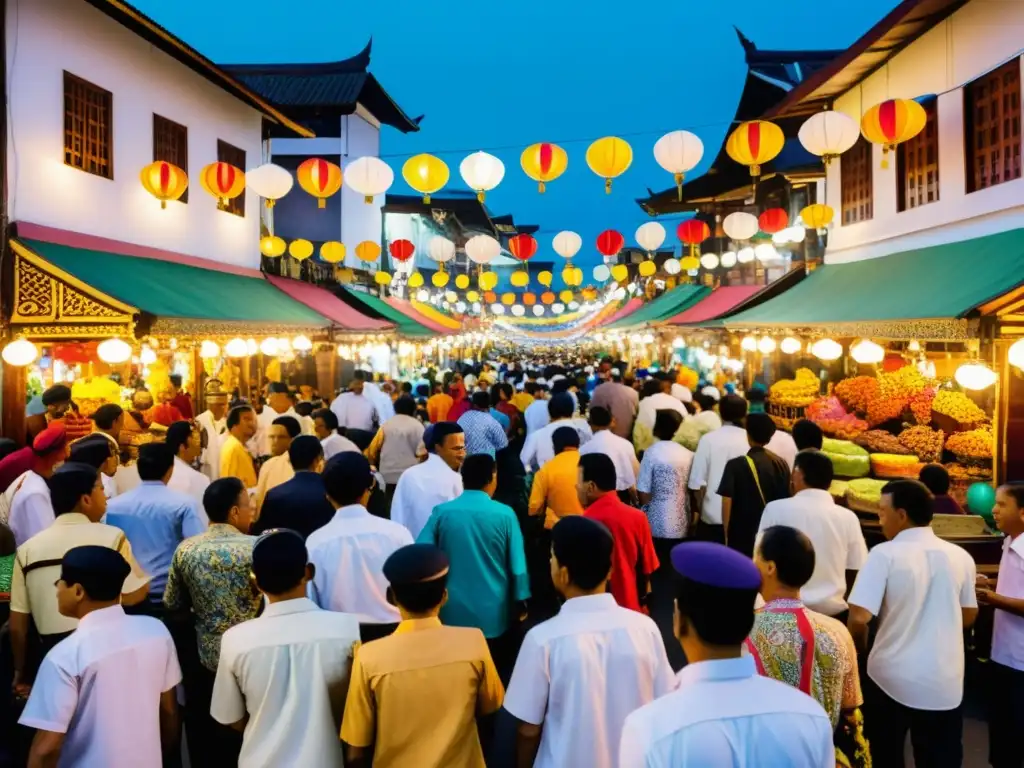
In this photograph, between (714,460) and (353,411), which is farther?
(353,411)

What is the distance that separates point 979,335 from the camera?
307 inches

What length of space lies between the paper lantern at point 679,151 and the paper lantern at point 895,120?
6.89 ft

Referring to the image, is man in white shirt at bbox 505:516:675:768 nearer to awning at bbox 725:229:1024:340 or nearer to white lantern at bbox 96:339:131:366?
awning at bbox 725:229:1024:340

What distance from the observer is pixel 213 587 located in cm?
395

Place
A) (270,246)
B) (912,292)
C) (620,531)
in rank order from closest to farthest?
(620,531) < (912,292) < (270,246)

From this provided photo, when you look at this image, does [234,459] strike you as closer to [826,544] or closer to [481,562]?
[481,562]

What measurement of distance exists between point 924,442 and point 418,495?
616 centimetres

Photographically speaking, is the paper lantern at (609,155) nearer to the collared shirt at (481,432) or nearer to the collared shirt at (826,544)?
the collared shirt at (481,432)

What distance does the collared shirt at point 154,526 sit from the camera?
15.5ft

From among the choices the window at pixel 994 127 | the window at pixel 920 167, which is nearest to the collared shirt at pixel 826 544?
the window at pixel 994 127

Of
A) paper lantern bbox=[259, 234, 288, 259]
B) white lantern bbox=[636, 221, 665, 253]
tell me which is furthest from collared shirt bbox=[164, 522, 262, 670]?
white lantern bbox=[636, 221, 665, 253]

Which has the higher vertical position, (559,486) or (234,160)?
(234,160)

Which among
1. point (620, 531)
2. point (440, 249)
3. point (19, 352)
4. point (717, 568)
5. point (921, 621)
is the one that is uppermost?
point (440, 249)

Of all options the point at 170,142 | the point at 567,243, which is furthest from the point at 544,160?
the point at 567,243
